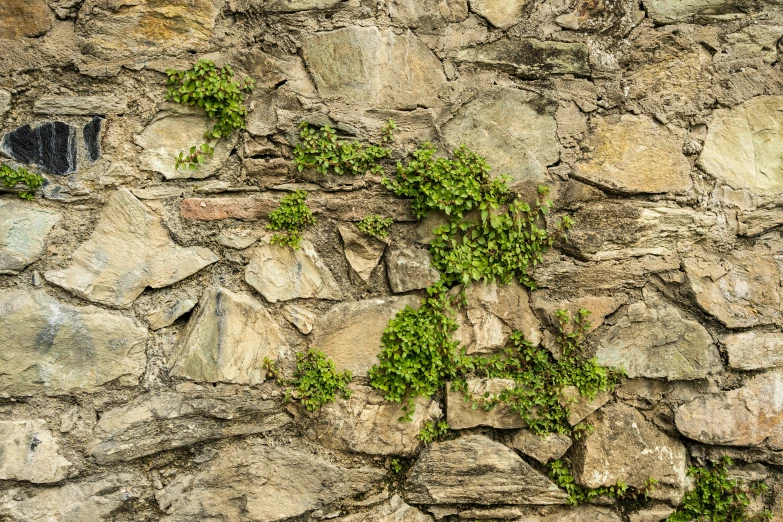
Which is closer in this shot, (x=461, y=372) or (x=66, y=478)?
(x=66, y=478)

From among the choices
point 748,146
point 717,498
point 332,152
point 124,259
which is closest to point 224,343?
point 124,259

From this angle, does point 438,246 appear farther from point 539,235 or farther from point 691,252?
A: point 691,252

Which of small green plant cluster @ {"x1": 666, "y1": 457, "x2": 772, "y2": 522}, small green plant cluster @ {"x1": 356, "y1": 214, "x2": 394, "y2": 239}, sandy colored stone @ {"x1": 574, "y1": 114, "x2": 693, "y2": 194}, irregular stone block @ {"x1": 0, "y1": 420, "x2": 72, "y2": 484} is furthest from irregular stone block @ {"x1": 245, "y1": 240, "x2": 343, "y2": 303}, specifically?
small green plant cluster @ {"x1": 666, "y1": 457, "x2": 772, "y2": 522}

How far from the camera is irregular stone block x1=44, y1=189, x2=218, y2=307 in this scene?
1.91m

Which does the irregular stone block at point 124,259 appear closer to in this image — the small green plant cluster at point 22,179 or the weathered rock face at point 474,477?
the small green plant cluster at point 22,179

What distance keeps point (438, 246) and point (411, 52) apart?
77 cm

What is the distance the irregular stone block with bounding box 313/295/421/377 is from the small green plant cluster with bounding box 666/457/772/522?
142 cm

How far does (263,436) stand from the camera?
6.71ft

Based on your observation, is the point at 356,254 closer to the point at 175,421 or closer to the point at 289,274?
the point at 289,274

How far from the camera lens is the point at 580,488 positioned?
7.22ft

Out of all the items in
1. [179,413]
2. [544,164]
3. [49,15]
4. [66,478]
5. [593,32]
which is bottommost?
[66,478]

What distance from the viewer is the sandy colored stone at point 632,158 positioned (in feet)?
7.35

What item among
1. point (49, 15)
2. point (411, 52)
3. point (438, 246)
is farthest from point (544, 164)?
point (49, 15)

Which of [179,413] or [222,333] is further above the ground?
A: [222,333]
